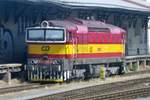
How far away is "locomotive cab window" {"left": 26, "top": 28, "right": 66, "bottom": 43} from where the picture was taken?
27234 mm

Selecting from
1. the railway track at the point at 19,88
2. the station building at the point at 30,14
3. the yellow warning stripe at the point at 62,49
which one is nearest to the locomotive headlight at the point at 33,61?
the yellow warning stripe at the point at 62,49

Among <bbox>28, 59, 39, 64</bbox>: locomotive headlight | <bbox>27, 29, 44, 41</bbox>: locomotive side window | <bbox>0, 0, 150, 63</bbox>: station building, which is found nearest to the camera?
<bbox>27, 29, 44, 41</bbox>: locomotive side window

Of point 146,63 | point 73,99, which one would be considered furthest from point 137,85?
point 146,63

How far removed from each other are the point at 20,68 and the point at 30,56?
5.39 ft

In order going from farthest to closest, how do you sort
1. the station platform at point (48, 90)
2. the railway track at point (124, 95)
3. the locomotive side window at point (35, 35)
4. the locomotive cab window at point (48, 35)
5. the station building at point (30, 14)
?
the station building at point (30, 14), the locomotive side window at point (35, 35), the locomotive cab window at point (48, 35), the station platform at point (48, 90), the railway track at point (124, 95)

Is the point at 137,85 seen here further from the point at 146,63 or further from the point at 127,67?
the point at 146,63

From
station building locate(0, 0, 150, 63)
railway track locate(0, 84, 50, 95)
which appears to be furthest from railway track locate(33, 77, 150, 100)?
station building locate(0, 0, 150, 63)

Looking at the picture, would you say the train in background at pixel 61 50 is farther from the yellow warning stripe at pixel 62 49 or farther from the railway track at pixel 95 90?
the railway track at pixel 95 90

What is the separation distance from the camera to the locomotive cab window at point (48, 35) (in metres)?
27.2

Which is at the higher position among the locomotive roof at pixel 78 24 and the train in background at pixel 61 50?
the locomotive roof at pixel 78 24

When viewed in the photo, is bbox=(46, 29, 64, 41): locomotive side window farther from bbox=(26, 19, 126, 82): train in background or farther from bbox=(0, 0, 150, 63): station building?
bbox=(0, 0, 150, 63): station building

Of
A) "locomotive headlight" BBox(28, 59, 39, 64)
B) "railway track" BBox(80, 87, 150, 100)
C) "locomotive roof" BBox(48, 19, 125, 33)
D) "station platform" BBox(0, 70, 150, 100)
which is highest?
"locomotive roof" BBox(48, 19, 125, 33)

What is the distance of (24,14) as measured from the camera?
107ft

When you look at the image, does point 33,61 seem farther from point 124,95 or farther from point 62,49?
point 124,95
